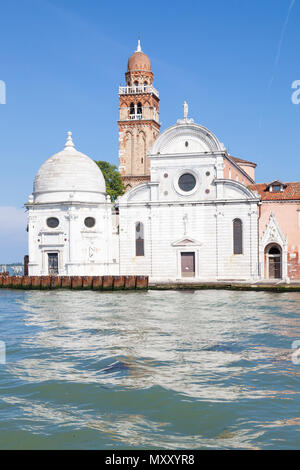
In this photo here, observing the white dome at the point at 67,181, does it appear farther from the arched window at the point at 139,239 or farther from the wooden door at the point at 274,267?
the wooden door at the point at 274,267

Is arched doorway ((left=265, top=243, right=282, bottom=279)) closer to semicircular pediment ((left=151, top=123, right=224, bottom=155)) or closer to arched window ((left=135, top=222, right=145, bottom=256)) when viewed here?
semicircular pediment ((left=151, top=123, right=224, bottom=155))

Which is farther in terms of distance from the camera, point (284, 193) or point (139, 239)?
point (139, 239)

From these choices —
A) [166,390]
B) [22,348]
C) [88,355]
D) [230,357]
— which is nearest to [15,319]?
[22,348]

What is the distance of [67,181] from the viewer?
3778 cm

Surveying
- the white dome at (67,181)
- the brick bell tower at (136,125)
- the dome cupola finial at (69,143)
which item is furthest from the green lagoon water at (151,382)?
the brick bell tower at (136,125)

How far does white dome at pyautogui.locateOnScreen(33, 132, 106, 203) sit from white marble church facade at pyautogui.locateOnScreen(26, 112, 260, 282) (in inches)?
2.6

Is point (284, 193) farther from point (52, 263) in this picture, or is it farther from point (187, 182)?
point (52, 263)

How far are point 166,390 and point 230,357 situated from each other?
3.04 metres

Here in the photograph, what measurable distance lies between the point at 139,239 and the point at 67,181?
20.1 ft

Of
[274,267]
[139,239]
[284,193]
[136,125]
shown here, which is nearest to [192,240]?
[139,239]

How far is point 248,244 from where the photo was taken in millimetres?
35000

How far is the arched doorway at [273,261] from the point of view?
1396 inches

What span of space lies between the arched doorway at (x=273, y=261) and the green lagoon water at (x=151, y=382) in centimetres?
1513

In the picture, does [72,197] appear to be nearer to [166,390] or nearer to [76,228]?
[76,228]
